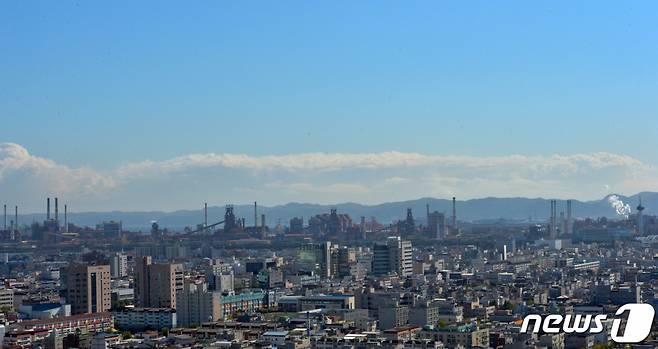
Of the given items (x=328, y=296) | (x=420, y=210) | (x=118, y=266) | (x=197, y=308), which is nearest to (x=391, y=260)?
Result: (x=118, y=266)

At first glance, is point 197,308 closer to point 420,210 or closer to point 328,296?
point 328,296

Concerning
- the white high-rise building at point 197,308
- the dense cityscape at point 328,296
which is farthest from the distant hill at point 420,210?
the white high-rise building at point 197,308

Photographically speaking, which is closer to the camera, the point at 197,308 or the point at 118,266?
the point at 197,308

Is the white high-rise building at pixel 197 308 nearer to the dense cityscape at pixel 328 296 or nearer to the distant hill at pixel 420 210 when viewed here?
the dense cityscape at pixel 328 296

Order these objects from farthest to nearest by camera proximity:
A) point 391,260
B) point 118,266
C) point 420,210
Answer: point 420,210, point 118,266, point 391,260

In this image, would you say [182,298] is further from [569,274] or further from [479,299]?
[569,274]
